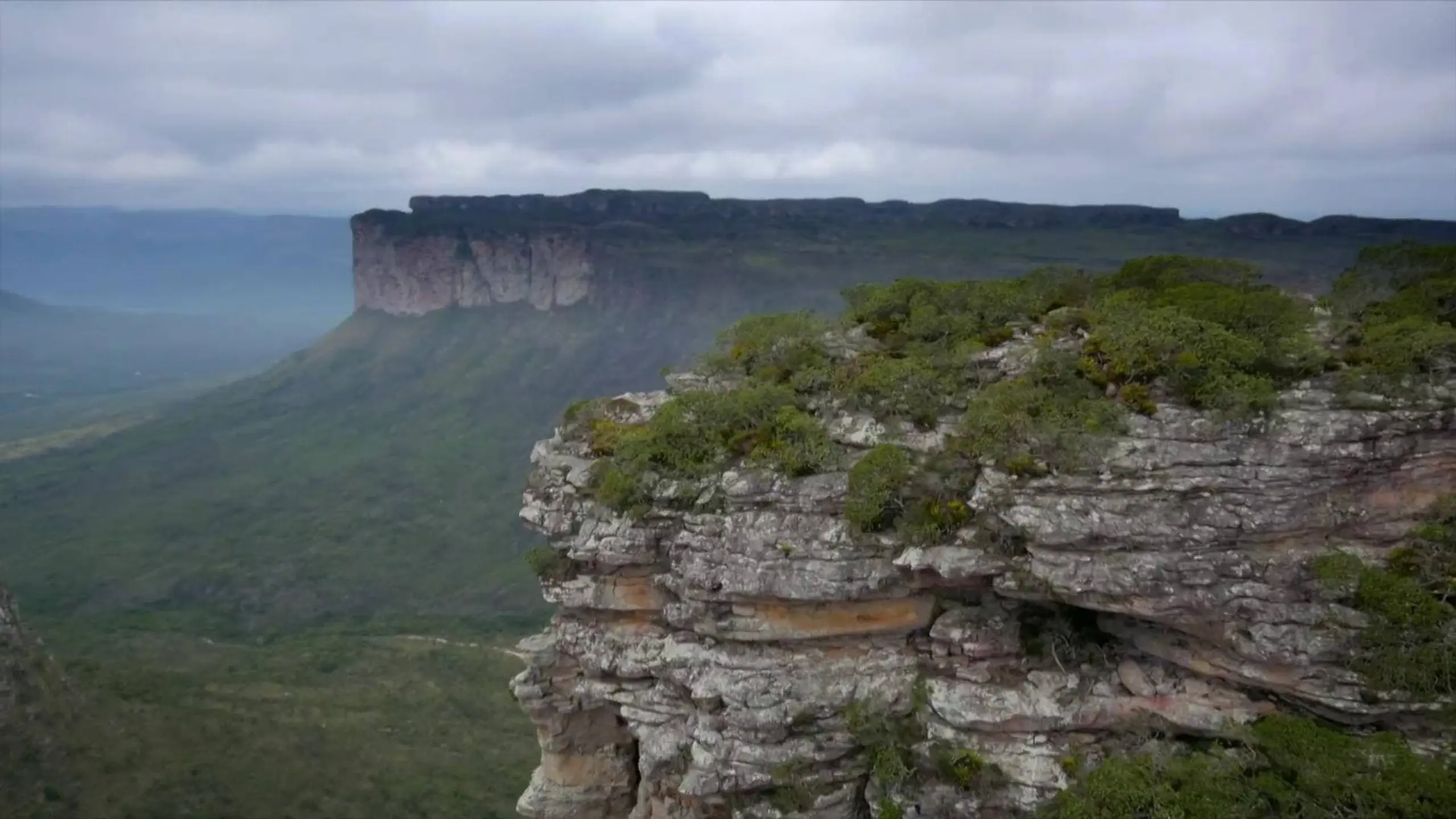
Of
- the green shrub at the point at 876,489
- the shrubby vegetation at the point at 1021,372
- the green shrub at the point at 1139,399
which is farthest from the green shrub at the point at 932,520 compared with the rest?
the green shrub at the point at 1139,399

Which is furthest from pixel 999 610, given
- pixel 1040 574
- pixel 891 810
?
pixel 891 810

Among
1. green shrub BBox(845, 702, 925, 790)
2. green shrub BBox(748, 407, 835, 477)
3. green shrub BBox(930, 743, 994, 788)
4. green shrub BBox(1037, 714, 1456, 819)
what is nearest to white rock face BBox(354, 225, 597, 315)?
green shrub BBox(748, 407, 835, 477)

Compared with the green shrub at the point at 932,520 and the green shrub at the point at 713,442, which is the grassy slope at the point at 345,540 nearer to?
the green shrub at the point at 713,442

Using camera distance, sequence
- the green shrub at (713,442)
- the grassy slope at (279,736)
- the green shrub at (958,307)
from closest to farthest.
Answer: the green shrub at (713,442), the green shrub at (958,307), the grassy slope at (279,736)

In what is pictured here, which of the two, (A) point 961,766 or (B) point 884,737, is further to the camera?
(B) point 884,737

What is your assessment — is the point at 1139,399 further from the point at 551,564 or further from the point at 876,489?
the point at 551,564

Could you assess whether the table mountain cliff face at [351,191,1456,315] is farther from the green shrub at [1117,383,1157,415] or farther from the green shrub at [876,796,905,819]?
the green shrub at [876,796,905,819]

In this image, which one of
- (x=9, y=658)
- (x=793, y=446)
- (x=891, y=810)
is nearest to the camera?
(x=891, y=810)
